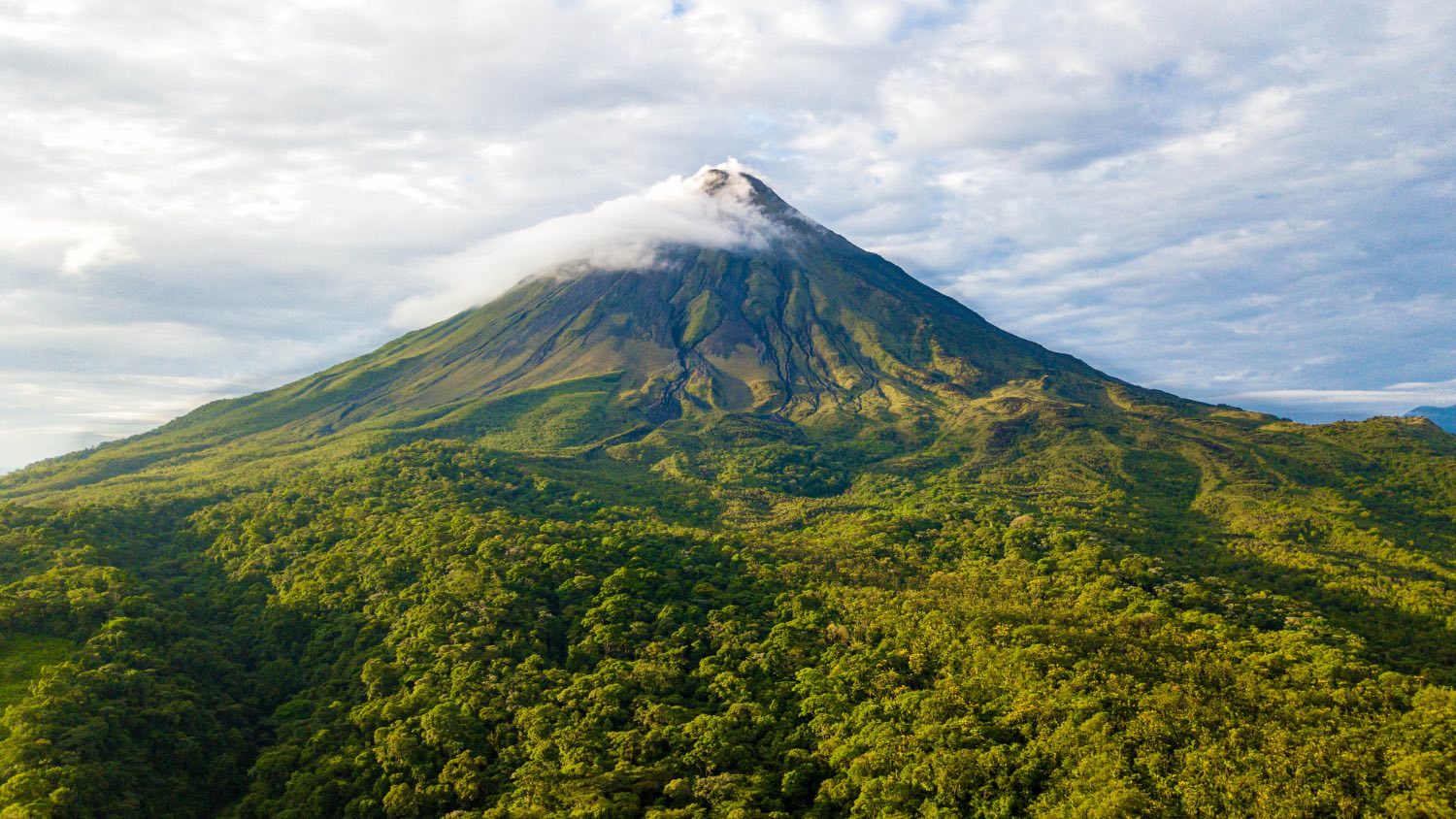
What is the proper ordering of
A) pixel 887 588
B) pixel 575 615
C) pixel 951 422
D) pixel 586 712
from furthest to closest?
pixel 951 422, pixel 887 588, pixel 575 615, pixel 586 712

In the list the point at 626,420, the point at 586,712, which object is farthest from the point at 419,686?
the point at 626,420

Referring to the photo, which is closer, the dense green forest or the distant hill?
the dense green forest

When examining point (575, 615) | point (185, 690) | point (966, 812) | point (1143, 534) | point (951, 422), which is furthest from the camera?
point (951, 422)

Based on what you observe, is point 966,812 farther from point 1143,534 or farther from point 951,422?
point 951,422

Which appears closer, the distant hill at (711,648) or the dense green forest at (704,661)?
the dense green forest at (704,661)

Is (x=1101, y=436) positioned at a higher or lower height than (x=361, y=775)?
higher

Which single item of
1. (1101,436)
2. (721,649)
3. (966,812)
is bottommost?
(966,812)

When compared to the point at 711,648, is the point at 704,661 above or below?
below

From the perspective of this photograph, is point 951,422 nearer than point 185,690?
No
